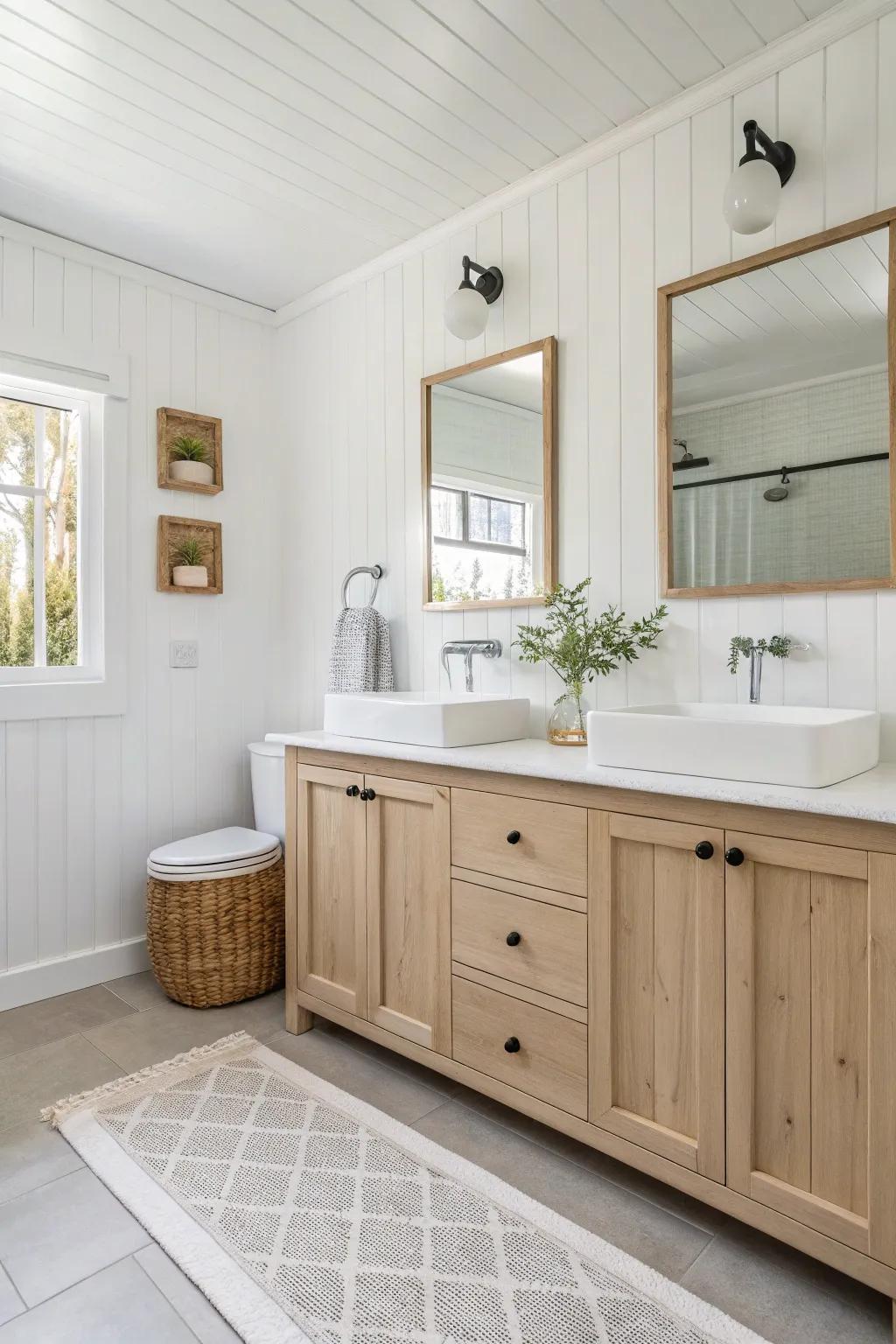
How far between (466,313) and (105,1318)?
231 cm

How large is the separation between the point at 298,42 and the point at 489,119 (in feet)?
1.64

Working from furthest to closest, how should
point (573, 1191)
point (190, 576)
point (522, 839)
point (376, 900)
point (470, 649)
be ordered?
point (190, 576) < point (470, 649) < point (376, 900) < point (522, 839) < point (573, 1191)

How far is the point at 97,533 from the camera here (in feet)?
9.16

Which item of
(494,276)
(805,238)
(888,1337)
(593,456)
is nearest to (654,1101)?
(888,1337)

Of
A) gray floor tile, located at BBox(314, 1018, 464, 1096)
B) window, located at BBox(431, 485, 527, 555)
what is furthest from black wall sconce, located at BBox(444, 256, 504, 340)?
gray floor tile, located at BBox(314, 1018, 464, 1096)

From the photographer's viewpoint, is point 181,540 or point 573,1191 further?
point 181,540

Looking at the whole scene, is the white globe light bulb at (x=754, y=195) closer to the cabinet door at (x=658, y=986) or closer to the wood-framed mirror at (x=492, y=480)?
the wood-framed mirror at (x=492, y=480)

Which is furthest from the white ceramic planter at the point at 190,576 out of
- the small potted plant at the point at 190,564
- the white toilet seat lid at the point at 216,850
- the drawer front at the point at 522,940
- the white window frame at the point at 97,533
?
the drawer front at the point at 522,940

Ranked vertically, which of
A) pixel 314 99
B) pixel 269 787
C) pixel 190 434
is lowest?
pixel 269 787

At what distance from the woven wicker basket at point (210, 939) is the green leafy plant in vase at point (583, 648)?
3.84 feet

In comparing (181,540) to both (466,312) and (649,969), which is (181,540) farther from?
(649,969)

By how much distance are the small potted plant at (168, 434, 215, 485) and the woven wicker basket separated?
4.56 feet

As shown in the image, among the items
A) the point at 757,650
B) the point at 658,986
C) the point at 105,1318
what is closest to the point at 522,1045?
the point at 658,986

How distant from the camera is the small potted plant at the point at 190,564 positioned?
2920 millimetres
